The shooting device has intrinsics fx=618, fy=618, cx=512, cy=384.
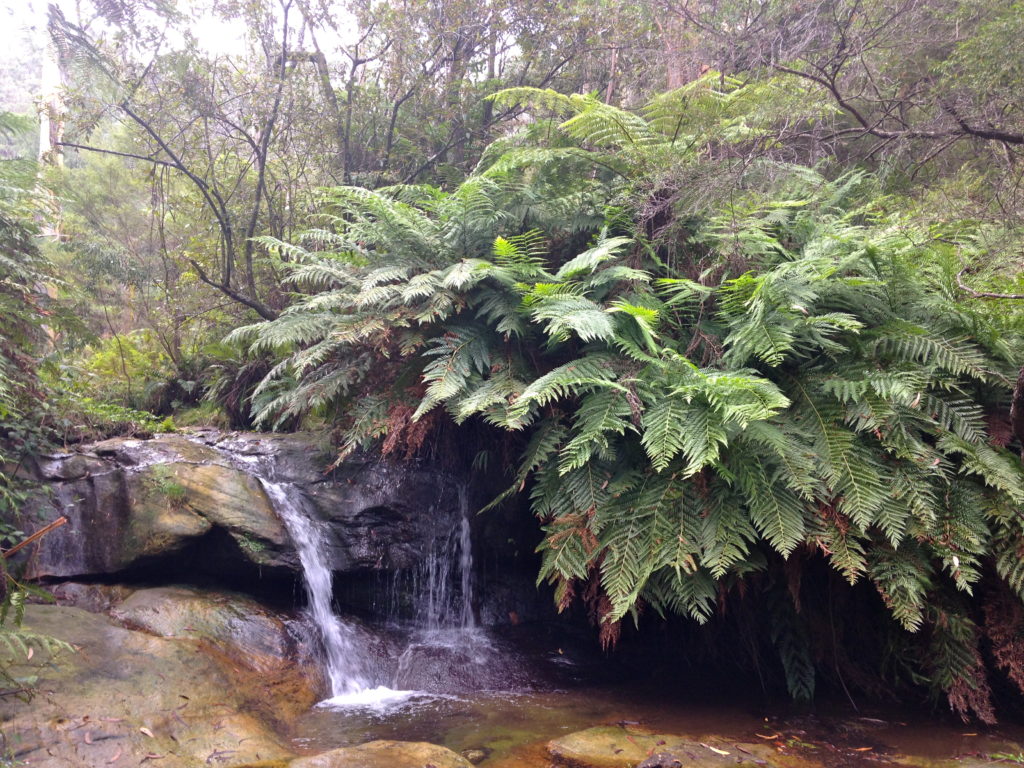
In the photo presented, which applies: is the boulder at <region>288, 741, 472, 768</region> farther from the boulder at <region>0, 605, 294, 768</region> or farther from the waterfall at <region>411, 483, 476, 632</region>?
the waterfall at <region>411, 483, 476, 632</region>

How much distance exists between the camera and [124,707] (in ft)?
11.4

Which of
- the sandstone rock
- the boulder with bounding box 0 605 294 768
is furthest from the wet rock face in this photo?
the boulder with bounding box 0 605 294 768

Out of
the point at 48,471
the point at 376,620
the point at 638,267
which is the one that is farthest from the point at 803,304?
the point at 48,471

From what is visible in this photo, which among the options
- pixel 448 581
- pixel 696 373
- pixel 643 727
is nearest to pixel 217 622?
pixel 448 581

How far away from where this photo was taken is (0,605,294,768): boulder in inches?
123

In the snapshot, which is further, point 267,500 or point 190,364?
point 190,364

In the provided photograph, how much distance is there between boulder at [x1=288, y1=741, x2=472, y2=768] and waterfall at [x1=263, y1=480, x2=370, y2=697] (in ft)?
4.92

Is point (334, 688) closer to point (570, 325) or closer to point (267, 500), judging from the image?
point (267, 500)

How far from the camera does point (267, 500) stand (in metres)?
5.49

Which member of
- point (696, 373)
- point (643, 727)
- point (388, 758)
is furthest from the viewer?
point (643, 727)

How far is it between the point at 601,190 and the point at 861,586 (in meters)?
3.65

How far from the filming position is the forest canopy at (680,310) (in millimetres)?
3738

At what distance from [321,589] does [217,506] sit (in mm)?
1127

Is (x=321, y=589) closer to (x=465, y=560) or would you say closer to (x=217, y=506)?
(x=217, y=506)
